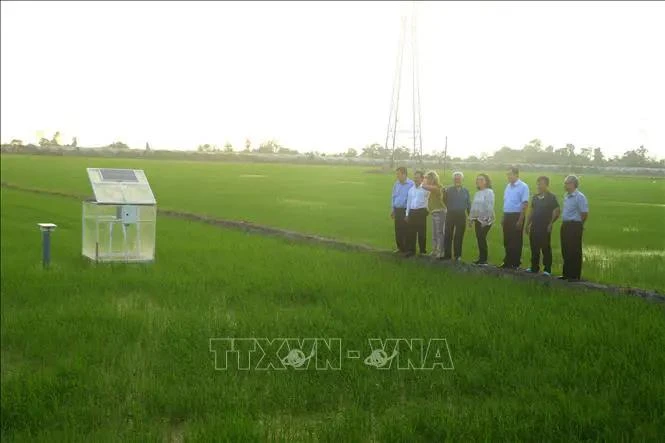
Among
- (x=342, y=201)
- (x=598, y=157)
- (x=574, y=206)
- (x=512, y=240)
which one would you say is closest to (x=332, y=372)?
(x=598, y=157)

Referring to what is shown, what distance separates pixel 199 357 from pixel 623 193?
9.97ft

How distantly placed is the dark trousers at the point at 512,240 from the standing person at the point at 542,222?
26cm

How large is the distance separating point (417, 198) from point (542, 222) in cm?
190

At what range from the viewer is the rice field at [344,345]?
147 inches

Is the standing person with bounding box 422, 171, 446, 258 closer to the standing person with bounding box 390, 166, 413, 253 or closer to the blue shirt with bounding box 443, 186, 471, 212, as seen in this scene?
the blue shirt with bounding box 443, 186, 471, 212

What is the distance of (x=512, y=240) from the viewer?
750 centimetres

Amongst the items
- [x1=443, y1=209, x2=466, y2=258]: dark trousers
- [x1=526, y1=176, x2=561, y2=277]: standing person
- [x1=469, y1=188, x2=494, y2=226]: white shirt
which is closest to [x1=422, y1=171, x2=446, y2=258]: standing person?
[x1=443, y1=209, x2=466, y2=258]: dark trousers

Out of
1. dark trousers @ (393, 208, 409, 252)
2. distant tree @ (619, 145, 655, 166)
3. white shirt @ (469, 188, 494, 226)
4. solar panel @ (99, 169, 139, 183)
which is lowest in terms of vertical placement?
dark trousers @ (393, 208, 409, 252)

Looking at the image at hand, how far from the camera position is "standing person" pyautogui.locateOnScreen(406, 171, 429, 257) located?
8.56 m

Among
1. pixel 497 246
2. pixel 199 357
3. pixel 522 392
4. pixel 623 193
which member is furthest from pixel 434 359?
pixel 497 246

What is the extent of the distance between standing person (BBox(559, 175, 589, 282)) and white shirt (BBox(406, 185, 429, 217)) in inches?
89.1

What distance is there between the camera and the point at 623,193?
534 cm

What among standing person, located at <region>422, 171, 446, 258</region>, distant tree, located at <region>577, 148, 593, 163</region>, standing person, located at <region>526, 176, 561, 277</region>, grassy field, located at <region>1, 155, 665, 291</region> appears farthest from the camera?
standing person, located at <region>422, 171, 446, 258</region>

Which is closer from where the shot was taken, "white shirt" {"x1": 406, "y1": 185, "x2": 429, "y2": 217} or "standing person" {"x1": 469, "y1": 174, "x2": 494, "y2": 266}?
"standing person" {"x1": 469, "y1": 174, "x2": 494, "y2": 266}
